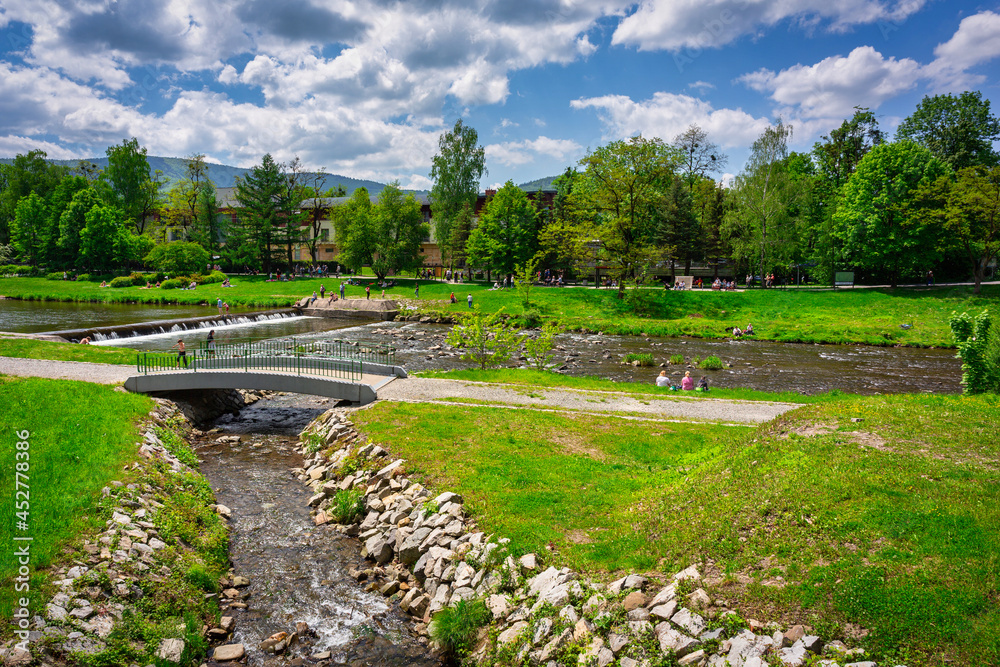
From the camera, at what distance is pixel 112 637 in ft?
28.7

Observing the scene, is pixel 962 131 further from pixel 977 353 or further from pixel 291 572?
pixel 291 572

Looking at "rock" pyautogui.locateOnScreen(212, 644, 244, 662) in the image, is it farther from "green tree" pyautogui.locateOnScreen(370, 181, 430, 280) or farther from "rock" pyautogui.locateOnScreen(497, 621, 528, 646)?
"green tree" pyautogui.locateOnScreen(370, 181, 430, 280)

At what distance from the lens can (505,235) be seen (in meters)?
68.9

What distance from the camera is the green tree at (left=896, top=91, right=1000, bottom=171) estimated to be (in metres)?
61.7

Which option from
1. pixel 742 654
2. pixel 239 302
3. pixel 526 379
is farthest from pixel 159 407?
pixel 239 302

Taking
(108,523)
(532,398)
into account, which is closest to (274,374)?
(532,398)

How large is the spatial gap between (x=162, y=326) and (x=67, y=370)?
21.8 meters

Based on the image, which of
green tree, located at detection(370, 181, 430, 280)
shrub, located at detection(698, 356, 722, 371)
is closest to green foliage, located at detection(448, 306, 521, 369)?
shrub, located at detection(698, 356, 722, 371)

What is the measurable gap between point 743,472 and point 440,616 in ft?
21.0

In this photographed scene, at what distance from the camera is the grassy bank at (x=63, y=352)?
2697 centimetres

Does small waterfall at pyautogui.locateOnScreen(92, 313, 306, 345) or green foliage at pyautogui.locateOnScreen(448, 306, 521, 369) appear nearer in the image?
green foliage at pyautogui.locateOnScreen(448, 306, 521, 369)

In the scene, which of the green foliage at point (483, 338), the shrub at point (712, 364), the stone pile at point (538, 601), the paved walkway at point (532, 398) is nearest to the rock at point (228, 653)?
the stone pile at point (538, 601)

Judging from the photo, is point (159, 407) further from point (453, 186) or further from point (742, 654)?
point (453, 186)

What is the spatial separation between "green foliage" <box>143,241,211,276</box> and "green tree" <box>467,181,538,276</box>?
133ft
